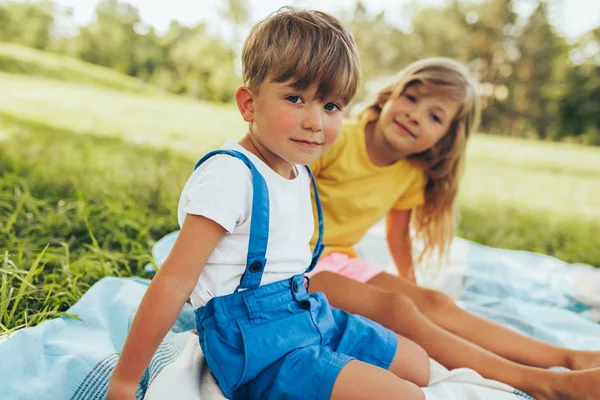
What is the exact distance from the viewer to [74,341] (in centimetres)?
136

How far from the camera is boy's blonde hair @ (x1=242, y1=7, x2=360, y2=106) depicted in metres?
1.19

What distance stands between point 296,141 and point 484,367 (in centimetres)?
89

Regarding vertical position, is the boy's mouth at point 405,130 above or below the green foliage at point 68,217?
above

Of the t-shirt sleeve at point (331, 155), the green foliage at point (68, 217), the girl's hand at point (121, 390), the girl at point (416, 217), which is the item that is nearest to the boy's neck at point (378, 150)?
the girl at point (416, 217)

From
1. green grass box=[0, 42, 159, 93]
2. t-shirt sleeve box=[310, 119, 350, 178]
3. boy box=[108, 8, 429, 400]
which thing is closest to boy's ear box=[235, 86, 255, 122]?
boy box=[108, 8, 429, 400]

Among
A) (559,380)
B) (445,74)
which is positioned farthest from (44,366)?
(445,74)

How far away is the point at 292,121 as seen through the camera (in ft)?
3.97

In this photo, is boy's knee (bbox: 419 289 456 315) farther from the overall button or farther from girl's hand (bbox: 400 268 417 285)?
the overall button

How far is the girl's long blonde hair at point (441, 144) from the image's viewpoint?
80.0 inches

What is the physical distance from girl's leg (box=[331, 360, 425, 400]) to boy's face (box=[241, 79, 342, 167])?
0.51 meters

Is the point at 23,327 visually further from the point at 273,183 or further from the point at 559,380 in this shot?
the point at 559,380

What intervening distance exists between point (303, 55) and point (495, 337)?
1.14m

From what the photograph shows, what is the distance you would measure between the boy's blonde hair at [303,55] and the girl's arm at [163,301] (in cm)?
38

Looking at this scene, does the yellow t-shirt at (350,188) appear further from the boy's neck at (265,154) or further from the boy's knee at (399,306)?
the boy's neck at (265,154)
